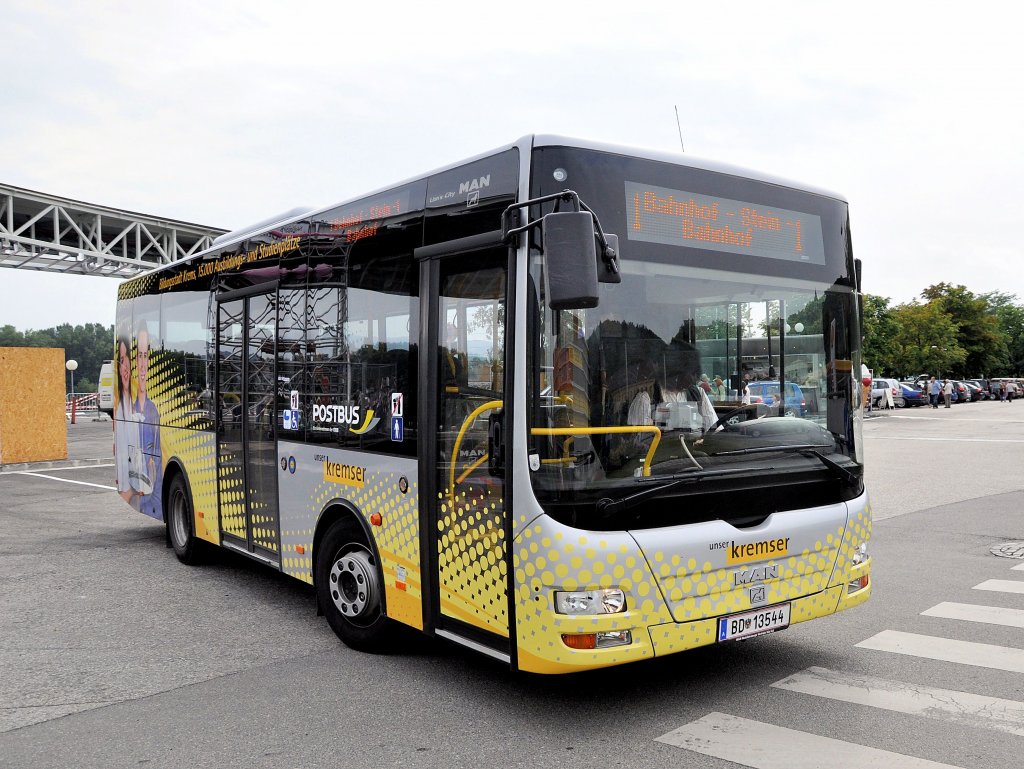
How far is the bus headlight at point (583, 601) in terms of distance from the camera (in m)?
4.41

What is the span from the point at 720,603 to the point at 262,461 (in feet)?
13.4

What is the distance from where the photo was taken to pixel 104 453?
23.6 m

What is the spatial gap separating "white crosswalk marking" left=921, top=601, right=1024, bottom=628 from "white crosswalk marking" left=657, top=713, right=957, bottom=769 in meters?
2.89

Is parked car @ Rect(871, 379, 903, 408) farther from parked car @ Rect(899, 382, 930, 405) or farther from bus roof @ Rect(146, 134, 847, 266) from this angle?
bus roof @ Rect(146, 134, 847, 266)

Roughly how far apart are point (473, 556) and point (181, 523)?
533 centimetres

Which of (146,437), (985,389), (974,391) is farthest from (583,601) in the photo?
(985,389)

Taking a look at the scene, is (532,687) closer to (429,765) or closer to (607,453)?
(429,765)

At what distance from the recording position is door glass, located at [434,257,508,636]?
188 inches

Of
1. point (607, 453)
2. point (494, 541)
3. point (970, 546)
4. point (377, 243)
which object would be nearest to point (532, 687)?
point (494, 541)

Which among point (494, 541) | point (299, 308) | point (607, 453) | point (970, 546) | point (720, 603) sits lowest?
point (970, 546)

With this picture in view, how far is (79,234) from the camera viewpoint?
37094 millimetres

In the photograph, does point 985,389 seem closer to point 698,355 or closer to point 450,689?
point 698,355

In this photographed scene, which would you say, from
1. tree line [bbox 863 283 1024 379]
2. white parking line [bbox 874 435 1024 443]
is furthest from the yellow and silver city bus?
tree line [bbox 863 283 1024 379]

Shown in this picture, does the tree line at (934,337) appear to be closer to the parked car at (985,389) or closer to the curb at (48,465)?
the parked car at (985,389)
